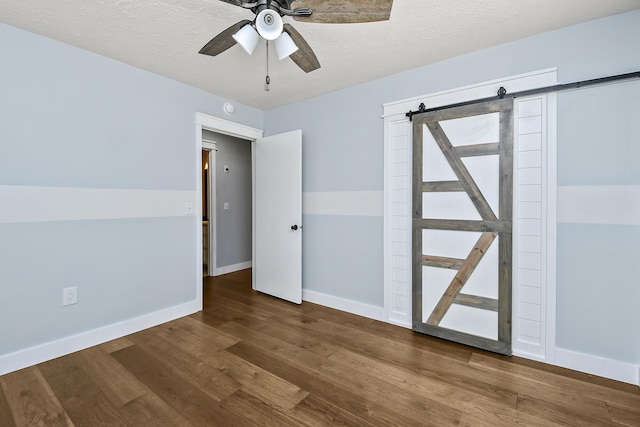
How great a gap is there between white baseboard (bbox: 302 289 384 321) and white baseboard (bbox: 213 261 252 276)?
1842 mm

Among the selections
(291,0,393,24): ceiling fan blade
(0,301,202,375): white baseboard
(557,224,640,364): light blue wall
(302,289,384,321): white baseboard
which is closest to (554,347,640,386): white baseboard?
(557,224,640,364): light blue wall

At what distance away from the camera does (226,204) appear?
15.6 ft

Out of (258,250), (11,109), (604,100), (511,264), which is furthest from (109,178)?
(604,100)

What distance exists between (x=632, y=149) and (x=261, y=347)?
301 cm

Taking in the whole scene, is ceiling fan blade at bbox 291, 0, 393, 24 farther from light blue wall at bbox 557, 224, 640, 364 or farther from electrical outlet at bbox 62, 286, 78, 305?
electrical outlet at bbox 62, 286, 78, 305

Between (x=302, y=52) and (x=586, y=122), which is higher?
(x=302, y=52)

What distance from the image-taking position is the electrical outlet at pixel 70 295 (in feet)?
7.33

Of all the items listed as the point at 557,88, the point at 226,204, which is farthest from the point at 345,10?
the point at 226,204

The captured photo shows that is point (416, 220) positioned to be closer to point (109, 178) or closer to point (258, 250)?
point (258, 250)

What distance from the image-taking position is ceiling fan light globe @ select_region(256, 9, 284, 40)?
147 centimetres

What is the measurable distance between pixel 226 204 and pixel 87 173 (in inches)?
96.0

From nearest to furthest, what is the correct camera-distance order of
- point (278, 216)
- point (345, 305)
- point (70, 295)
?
point (70, 295) < point (345, 305) < point (278, 216)

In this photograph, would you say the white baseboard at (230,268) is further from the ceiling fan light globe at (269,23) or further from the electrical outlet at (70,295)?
the ceiling fan light globe at (269,23)

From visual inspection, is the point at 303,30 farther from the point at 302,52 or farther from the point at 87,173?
the point at 87,173
